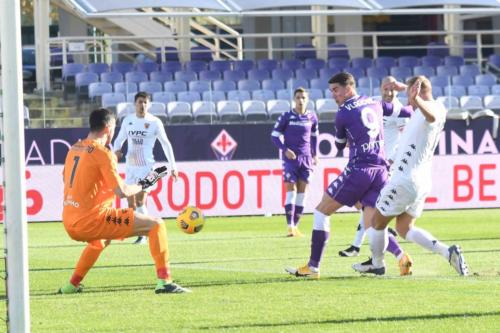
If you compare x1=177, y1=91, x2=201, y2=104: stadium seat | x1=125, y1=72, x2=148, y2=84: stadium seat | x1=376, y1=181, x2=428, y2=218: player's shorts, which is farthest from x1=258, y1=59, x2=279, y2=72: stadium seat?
x1=376, y1=181, x2=428, y2=218: player's shorts

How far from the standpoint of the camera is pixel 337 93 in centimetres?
1379

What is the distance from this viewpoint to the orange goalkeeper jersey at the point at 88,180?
39.4ft

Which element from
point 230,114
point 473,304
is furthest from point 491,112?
point 473,304

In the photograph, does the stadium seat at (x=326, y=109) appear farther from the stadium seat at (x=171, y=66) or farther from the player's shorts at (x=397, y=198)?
the player's shorts at (x=397, y=198)

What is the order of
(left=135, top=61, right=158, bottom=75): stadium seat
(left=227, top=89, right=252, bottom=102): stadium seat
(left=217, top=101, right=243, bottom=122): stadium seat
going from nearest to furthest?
1. (left=217, top=101, right=243, bottom=122): stadium seat
2. (left=227, top=89, right=252, bottom=102): stadium seat
3. (left=135, top=61, right=158, bottom=75): stadium seat

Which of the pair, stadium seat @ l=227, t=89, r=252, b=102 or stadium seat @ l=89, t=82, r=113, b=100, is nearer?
stadium seat @ l=89, t=82, r=113, b=100

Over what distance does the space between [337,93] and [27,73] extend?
28882mm

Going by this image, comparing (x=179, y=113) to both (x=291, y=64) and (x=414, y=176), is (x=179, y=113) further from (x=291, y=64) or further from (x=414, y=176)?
(x=414, y=176)

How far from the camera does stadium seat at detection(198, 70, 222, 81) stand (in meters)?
33.8

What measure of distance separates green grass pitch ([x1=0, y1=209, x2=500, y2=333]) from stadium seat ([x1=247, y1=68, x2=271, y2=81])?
15018mm

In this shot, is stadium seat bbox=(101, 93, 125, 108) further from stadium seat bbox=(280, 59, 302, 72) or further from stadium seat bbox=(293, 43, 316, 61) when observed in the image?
stadium seat bbox=(293, 43, 316, 61)

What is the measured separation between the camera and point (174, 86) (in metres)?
32.9

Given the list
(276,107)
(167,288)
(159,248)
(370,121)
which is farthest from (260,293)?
(276,107)

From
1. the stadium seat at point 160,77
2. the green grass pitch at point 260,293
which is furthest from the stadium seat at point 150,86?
the green grass pitch at point 260,293
